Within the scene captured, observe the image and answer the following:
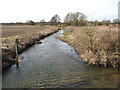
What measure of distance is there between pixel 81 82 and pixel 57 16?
94.4 metres

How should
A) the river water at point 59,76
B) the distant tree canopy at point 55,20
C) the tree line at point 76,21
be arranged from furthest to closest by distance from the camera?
the distant tree canopy at point 55,20, the tree line at point 76,21, the river water at point 59,76

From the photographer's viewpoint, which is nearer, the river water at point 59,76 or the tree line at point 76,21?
the river water at point 59,76

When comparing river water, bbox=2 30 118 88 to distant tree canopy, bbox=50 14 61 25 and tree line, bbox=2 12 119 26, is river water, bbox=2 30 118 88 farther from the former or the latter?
distant tree canopy, bbox=50 14 61 25

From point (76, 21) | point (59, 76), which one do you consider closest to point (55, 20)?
point (76, 21)

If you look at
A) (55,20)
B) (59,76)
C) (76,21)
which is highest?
(55,20)

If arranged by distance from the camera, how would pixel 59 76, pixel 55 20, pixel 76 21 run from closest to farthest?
pixel 59 76 < pixel 76 21 < pixel 55 20

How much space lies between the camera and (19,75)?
28.5 ft

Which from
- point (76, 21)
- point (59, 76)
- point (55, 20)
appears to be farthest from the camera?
point (55, 20)

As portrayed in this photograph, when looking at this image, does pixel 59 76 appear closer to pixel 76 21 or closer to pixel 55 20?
pixel 76 21

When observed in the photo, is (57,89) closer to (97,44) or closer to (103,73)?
(103,73)

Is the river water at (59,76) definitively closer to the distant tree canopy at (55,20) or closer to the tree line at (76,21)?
the tree line at (76,21)

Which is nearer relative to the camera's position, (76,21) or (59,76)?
(59,76)

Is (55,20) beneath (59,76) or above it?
above

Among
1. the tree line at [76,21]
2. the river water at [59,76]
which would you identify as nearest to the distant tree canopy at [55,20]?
the tree line at [76,21]
